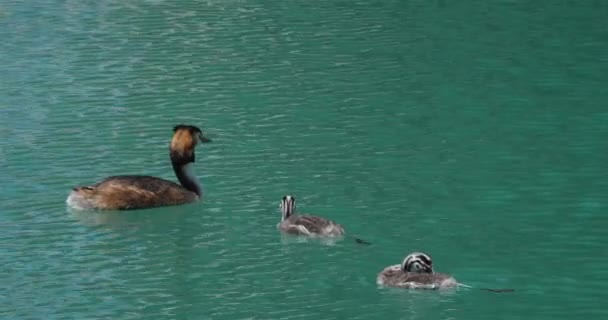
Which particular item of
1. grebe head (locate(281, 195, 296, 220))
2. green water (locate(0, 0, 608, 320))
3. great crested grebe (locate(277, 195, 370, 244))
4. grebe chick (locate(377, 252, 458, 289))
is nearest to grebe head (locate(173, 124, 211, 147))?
green water (locate(0, 0, 608, 320))

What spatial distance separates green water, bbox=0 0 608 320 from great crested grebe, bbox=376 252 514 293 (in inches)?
8.5

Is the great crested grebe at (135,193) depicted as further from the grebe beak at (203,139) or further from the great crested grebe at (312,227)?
the great crested grebe at (312,227)

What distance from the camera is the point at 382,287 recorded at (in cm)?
2050

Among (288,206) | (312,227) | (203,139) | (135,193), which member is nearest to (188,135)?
(203,139)

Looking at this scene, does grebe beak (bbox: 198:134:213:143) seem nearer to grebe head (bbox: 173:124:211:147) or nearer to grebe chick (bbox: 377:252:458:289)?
grebe head (bbox: 173:124:211:147)

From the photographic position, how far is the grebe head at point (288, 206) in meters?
23.2

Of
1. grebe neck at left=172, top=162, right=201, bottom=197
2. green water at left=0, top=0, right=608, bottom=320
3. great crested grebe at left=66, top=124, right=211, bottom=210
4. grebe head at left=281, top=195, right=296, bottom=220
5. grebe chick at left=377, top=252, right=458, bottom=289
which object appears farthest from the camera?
grebe neck at left=172, top=162, right=201, bottom=197

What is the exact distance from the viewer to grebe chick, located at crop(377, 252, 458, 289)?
20.2 meters

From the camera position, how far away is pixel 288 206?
2328cm

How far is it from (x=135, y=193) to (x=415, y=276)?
617 centimetres

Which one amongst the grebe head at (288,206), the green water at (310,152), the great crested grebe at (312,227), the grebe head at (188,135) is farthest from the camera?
the grebe head at (188,135)

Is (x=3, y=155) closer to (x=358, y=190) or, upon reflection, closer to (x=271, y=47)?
(x=358, y=190)

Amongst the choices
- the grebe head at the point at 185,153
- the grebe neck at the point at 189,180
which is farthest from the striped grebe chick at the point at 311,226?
the grebe head at the point at 185,153

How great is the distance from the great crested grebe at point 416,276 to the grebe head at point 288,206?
9.71 feet
